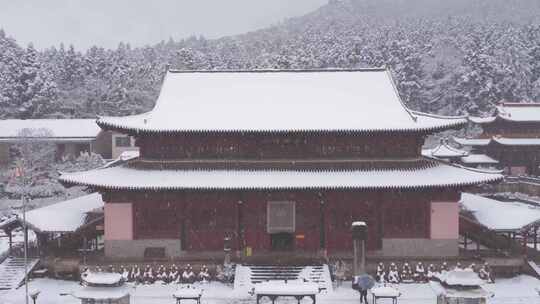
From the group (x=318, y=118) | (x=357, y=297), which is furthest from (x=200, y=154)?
(x=357, y=297)

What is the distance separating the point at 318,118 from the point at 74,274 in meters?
14.8

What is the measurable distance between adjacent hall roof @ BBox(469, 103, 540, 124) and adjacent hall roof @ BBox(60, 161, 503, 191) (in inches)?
1405

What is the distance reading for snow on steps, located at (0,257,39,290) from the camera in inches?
1121

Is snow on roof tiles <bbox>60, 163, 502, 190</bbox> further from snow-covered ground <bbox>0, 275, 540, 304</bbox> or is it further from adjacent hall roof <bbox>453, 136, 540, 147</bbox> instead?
adjacent hall roof <bbox>453, 136, 540, 147</bbox>

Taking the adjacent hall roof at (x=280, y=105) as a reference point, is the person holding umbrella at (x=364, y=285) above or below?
below

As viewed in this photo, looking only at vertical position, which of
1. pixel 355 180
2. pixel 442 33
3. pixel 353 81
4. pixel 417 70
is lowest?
pixel 355 180

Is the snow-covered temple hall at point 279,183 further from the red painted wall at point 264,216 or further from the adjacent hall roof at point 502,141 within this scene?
the adjacent hall roof at point 502,141

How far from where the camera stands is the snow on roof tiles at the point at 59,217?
99.3 feet

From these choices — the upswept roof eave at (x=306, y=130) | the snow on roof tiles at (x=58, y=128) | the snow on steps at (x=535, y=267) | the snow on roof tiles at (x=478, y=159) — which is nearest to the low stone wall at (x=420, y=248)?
the snow on steps at (x=535, y=267)

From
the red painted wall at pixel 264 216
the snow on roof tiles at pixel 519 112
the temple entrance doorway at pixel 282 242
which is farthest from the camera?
the snow on roof tiles at pixel 519 112

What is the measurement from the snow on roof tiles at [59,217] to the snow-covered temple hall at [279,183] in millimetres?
2061

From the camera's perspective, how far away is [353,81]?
35.7 metres

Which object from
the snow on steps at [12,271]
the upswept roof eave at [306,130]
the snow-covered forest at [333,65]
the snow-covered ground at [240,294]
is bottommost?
the snow-covered ground at [240,294]

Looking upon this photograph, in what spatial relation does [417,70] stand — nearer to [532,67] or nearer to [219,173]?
[532,67]
